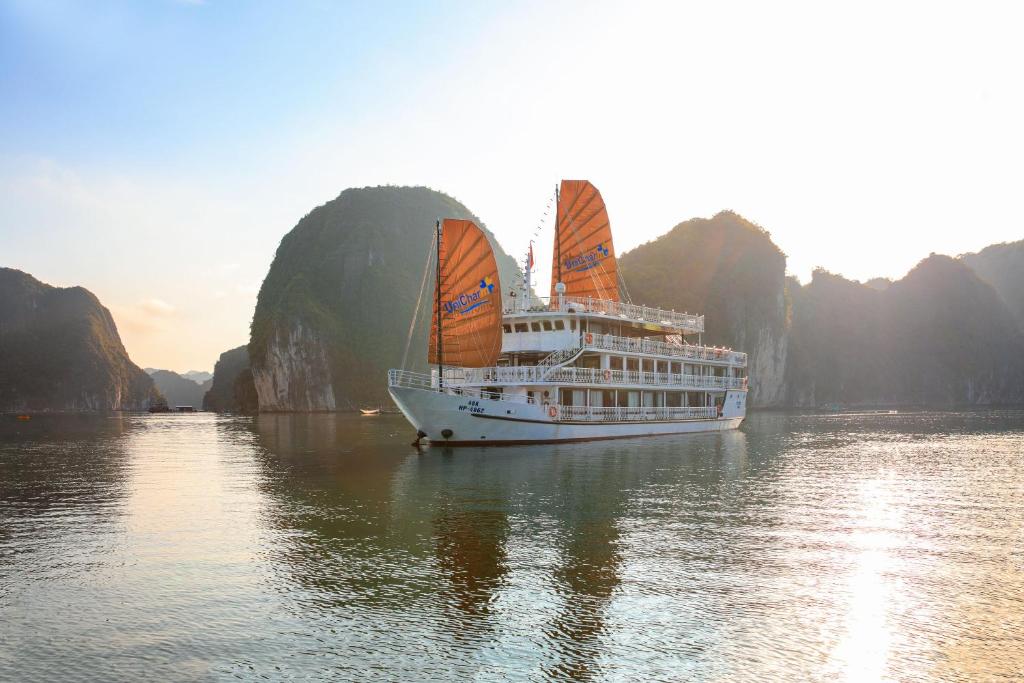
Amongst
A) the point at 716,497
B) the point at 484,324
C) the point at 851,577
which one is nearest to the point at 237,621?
the point at 851,577

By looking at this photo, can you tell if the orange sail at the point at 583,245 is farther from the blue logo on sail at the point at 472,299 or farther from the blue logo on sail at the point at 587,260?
the blue logo on sail at the point at 472,299

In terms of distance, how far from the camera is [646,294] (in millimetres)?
154750

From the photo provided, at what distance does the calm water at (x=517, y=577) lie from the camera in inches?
415

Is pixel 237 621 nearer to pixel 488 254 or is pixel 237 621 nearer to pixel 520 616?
pixel 520 616

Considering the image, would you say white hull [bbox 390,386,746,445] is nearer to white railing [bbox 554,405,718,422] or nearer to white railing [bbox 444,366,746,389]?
white railing [bbox 554,405,718,422]

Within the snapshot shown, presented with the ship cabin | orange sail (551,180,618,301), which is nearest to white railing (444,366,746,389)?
the ship cabin

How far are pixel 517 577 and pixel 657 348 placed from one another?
3832cm

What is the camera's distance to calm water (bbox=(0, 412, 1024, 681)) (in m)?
10.5

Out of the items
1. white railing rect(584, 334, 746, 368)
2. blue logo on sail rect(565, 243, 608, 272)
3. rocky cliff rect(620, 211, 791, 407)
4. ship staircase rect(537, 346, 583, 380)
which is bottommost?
ship staircase rect(537, 346, 583, 380)

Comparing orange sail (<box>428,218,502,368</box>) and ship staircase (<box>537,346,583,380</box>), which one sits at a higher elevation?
orange sail (<box>428,218,502,368</box>)

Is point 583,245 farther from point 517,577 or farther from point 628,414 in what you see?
point 517,577

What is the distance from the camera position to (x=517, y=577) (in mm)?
14562

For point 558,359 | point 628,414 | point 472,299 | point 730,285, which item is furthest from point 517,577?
point 730,285

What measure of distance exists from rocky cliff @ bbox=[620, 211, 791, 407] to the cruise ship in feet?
325
